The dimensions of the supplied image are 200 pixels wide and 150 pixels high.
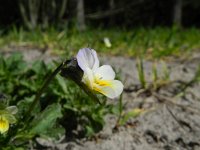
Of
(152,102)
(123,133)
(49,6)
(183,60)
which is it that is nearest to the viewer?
(123,133)

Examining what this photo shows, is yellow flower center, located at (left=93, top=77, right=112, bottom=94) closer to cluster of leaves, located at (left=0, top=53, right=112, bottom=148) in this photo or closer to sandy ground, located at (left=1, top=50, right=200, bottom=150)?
cluster of leaves, located at (left=0, top=53, right=112, bottom=148)

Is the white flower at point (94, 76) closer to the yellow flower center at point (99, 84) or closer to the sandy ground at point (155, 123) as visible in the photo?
the yellow flower center at point (99, 84)

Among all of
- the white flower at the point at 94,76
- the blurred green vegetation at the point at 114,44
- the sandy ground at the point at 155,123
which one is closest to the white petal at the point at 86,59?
the white flower at the point at 94,76

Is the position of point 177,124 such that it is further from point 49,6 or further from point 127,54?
point 49,6

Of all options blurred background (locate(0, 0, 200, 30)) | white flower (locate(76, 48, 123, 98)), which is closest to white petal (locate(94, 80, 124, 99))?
white flower (locate(76, 48, 123, 98))

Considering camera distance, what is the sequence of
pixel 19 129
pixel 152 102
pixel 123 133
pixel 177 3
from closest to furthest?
1. pixel 19 129
2. pixel 123 133
3. pixel 152 102
4. pixel 177 3

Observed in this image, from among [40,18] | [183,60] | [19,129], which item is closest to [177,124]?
[19,129]
